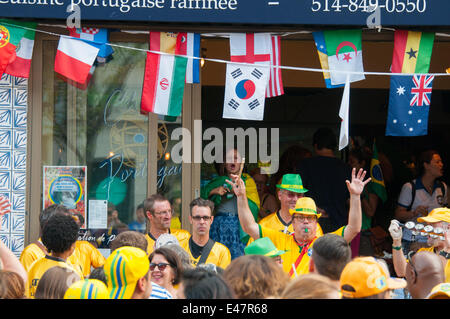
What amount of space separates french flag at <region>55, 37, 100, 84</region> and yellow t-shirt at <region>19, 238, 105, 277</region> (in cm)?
175

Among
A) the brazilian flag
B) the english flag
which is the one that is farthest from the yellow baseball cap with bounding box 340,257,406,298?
the brazilian flag

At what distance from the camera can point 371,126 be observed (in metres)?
11.5

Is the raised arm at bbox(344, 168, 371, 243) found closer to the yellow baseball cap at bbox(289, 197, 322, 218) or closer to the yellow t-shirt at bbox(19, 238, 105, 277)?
the yellow baseball cap at bbox(289, 197, 322, 218)

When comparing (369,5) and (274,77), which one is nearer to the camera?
(369,5)

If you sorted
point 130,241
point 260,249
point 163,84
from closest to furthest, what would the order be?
point 260,249
point 130,241
point 163,84

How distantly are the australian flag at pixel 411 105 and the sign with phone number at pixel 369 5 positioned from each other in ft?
2.34

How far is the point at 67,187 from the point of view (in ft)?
25.3

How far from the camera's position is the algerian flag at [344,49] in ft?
24.6

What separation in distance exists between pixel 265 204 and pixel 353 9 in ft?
9.90

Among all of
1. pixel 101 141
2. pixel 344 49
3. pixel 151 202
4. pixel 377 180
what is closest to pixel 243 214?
pixel 151 202

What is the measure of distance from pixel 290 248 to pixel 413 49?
8.91 ft

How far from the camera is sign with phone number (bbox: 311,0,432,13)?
7.32 meters

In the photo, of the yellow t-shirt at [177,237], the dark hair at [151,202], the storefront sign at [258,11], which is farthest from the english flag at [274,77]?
the yellow t-shirt at [177,237]

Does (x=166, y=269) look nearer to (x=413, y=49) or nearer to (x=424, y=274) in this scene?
(x=424, y=274)
